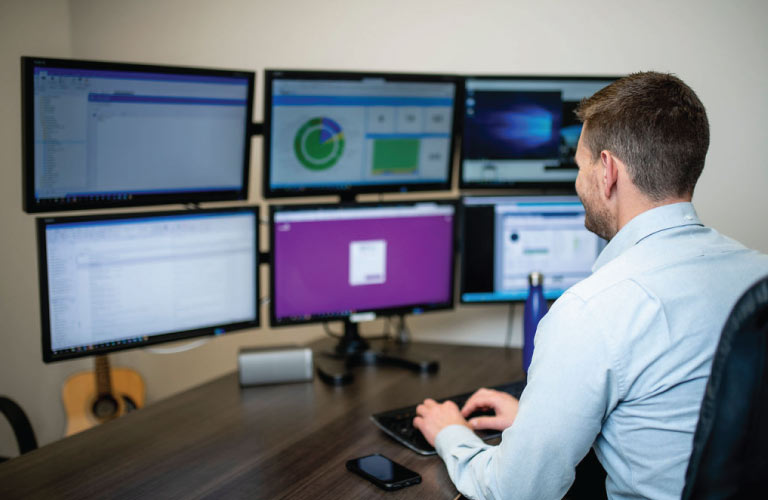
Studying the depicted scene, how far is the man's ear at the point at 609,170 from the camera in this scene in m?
1.29

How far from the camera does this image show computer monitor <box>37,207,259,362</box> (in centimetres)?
166

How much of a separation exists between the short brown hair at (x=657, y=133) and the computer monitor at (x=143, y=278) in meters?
1.00

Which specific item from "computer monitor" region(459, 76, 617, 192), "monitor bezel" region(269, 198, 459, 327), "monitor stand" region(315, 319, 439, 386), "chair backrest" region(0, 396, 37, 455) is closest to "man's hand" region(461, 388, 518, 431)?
"monitor stand" region(315, 319, 439, 386)

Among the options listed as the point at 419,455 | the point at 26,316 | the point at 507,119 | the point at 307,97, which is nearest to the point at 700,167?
the point at 419,455

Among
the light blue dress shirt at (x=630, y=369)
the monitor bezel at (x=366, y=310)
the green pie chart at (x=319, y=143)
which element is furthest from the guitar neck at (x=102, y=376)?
the light blue dress shirt at (x=630, y=369)

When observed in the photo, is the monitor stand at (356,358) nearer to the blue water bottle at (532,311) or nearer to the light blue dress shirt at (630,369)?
the blue water bottle at (532,311)

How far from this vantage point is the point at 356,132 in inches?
81.7

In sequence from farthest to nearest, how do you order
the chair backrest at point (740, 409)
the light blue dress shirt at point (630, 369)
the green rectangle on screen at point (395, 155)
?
the green rectangle on screen at point (395, 155) < the light blue dress shirt at point (630, 369) < the chair backrest at point (740, 409)

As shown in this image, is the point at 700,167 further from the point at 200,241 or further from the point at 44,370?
the point at 44,370

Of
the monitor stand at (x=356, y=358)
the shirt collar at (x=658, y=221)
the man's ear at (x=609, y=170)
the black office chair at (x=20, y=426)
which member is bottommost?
the black office chair at (x=20, y=426)

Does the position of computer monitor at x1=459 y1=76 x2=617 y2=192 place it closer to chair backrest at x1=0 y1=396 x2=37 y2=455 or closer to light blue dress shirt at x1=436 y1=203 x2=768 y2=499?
light blue dress shirt at x1=436 y1=203 x2=768 y2=499

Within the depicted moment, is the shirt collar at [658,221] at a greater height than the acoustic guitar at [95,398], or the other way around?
the shirt collar at [658,221]

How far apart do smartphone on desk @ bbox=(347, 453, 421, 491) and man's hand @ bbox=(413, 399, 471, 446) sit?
0.11 meters

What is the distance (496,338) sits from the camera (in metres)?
2.43
